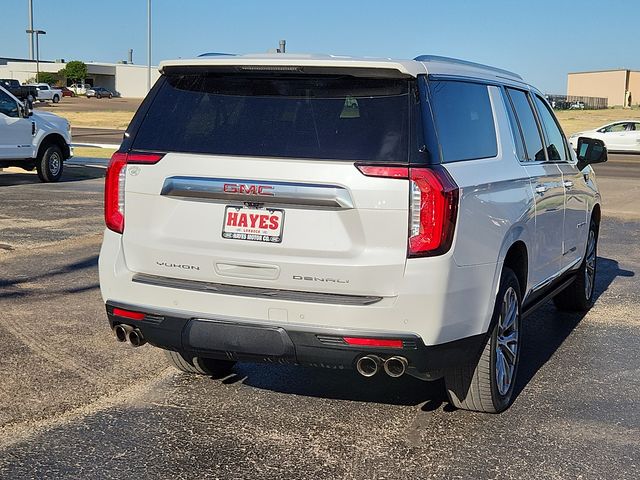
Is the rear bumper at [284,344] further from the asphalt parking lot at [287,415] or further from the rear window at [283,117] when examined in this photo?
the rear window at [283,117]

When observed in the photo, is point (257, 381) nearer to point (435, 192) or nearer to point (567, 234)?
point (435, 192)

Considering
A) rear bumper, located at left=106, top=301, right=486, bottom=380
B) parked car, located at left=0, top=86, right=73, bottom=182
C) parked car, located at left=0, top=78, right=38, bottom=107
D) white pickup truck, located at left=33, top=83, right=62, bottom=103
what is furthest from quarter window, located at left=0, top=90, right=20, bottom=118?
white pickup truck, located at left=33, top=83, right=62, bottom=103

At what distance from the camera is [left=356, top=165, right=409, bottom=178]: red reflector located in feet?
13.8

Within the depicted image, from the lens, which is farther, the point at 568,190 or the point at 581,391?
the point at 568,190

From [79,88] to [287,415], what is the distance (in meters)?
123

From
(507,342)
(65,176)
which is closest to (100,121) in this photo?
(65,176)

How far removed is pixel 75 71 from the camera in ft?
411

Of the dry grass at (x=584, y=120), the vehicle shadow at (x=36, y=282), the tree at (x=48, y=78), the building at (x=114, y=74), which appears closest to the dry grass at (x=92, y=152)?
the vehicle shadow at (x=36, y=282)

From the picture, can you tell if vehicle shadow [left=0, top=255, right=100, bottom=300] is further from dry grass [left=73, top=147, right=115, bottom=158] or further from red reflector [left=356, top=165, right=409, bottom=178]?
dry grass [left=73, top=147, right=115, bottom=158]

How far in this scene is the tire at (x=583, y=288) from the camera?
7699 millimetres

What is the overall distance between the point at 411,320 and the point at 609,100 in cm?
14161

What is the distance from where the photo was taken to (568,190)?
6.60 meters

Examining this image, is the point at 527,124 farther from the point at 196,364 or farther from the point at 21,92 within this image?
the point at 21,92

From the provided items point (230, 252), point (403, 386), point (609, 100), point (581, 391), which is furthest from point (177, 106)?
point (609, 100)
